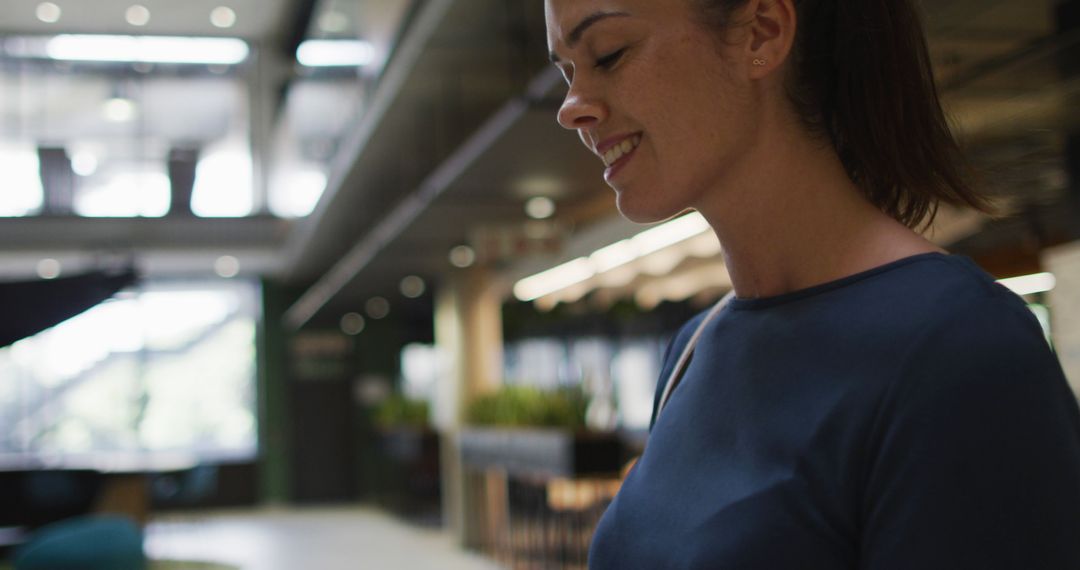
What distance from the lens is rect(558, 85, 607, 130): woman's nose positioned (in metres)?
0.88

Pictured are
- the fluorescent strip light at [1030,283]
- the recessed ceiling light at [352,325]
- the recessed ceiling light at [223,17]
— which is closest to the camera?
the fluorescent strip light at [1030,283]

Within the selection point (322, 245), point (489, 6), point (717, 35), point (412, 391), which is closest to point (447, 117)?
point (489, 6)

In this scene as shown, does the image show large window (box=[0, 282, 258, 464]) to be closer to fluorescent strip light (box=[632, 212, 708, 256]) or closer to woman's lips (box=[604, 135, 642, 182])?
fluorescent strip light (box=[632, 212, 708, 256])

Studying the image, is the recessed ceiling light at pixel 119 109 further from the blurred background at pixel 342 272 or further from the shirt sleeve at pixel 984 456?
the shirt sleeve at pixel 984 456

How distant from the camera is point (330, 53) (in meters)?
14.8

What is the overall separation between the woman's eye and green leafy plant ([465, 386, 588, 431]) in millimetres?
6916

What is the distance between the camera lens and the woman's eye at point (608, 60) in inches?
33.8

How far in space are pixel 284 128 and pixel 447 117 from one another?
871 cm

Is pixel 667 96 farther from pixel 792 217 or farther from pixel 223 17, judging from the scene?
pixel 223 17

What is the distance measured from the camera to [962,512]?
0.64 m

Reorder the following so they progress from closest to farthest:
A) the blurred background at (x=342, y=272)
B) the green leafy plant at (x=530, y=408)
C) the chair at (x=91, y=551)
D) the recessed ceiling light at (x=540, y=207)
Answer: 1. the chair at (x=91, y=551)
2. the blurred background at (x=342, y=272)
3. the green leafy plant at (x=530, y=408)
4. the recessed ceiling light at (x=540, y=207)

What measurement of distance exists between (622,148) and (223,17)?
664 inches

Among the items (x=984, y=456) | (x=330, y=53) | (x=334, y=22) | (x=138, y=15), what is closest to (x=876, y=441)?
(x=984, y=456)

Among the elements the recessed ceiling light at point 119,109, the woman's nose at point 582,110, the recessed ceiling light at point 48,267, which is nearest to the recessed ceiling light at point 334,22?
the recessed ceiling light at point 119,109
